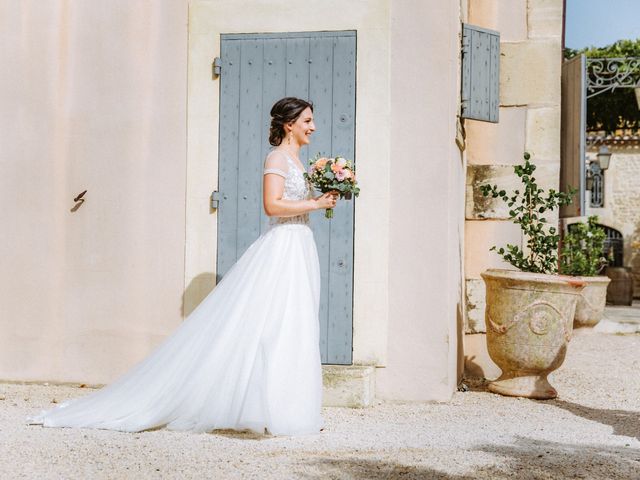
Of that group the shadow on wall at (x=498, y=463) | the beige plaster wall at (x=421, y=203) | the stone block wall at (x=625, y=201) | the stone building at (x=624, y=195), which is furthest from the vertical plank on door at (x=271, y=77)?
the stone block wall at (x=625, y=201)

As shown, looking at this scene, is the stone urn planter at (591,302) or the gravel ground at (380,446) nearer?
the gravel ground at (380,446)

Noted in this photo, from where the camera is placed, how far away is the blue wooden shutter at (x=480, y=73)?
6988 millimetres

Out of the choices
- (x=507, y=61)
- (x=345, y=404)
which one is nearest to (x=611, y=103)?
(x=507, y=61)

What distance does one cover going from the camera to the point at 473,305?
24.5ft

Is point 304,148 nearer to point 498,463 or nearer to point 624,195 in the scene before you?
point 498,463

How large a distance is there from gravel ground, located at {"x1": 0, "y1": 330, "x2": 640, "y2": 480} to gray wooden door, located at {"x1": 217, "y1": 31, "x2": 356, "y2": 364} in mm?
895

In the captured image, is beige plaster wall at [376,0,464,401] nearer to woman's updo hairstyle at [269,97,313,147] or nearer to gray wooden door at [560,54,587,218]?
woman's updo hairstyle at [269,97,313,147]

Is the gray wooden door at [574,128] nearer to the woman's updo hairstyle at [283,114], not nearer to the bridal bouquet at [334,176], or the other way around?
the bridal bouquet at [334,176]

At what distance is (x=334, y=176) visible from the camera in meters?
5.09

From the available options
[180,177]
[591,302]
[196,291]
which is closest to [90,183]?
[180,177]

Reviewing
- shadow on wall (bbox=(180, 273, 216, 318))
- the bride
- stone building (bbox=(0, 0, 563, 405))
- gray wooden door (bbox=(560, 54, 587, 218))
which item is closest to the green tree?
gray wooden door (bbox=(560, 54, 587, 218))

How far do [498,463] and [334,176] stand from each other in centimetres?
186

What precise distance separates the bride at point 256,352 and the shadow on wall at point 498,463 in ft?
2.00

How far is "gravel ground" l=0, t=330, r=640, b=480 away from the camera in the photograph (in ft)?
13.2
